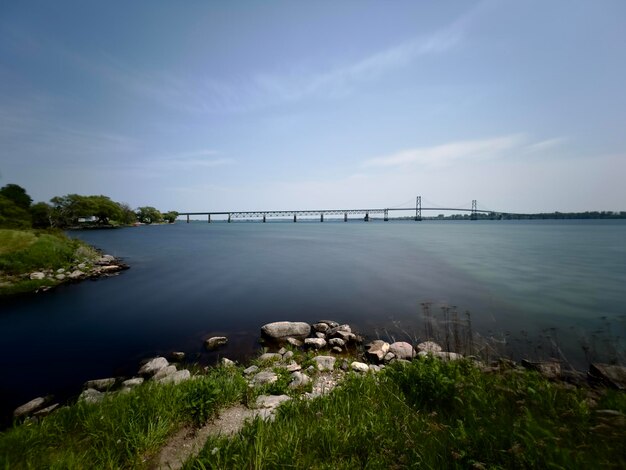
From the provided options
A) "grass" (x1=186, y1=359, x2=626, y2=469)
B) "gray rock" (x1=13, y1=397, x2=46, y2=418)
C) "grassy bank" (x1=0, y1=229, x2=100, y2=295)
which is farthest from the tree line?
"grass" (x1=186, y1=359, x2=626, y2=469)

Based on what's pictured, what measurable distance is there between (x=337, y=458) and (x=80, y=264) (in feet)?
105

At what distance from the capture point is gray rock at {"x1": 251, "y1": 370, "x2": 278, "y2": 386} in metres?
7.14

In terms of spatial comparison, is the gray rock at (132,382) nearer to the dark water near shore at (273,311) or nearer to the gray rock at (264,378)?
the dark water near shore at (273,311)

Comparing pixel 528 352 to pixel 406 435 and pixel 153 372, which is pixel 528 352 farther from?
pixel 153 372

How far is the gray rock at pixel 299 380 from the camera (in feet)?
23.3

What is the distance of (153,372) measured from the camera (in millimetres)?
9172

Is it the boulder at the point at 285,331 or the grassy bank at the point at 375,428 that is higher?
the grassy bank at the point at 375,428

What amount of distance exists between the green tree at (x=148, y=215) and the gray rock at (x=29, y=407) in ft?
580

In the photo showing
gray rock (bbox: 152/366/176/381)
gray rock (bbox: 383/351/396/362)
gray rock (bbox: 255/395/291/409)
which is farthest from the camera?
gray rock (bbox: 383/351/396/362)

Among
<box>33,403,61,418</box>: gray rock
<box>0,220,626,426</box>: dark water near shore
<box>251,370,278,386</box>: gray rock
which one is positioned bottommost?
<box>0,220,626,426</box>: dark water near shore

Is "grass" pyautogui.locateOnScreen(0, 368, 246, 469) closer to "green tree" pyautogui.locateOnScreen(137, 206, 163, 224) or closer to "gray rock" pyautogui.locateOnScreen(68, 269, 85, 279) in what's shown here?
"gray rock" pyautogui.locateOnScreen(68, 269, 85, 279)

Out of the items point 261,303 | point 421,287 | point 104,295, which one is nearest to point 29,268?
point 104,295

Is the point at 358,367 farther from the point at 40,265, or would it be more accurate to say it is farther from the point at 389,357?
the point at 40,265

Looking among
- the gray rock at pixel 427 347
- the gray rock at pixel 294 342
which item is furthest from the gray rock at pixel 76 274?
the gray rock at pixel 427 347
